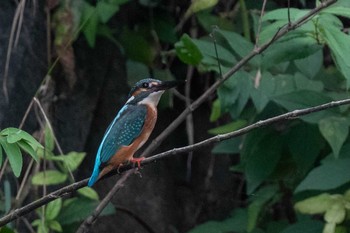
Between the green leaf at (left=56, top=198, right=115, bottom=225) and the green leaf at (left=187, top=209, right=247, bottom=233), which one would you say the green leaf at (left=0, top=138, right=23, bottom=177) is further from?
the green leaf at (left=187, top=209, right=247, bottom=233)

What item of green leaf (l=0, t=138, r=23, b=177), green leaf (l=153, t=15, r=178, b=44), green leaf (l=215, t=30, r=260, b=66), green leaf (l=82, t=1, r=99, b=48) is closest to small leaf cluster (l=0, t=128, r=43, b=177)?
green leaf (l=0, t=138, r=23, b=177)

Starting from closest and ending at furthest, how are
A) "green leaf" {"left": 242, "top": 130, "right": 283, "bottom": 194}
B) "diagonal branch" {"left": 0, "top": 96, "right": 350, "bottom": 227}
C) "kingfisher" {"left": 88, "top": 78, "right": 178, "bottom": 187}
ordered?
1. "diagonal branch" {"left": 0, "top": 96, "right": 350, "bottom": 227}
2. "kingfisher" {"left": 88, "top": 78, "right": 178, "bottom": 187}
3. "green leaf" {"left": 242, "top": 130, "right": 283, "bottom": 194}

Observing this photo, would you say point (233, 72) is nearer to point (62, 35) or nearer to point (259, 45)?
point (259, 45)

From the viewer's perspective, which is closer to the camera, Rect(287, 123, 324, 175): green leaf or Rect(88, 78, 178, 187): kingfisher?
Rect(88, 78, 178, 187): kingfisher

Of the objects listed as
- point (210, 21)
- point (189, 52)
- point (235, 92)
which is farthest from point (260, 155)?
point (210, 21)

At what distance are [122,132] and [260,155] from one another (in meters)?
0.85

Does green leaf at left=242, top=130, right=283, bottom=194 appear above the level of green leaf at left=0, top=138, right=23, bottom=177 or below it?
below

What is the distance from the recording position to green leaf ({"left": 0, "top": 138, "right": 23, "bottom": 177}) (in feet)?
7.34

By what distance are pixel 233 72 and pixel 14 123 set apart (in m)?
1.18

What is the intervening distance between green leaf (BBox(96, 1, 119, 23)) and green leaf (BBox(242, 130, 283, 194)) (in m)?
0.88

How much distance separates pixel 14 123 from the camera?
154 inches

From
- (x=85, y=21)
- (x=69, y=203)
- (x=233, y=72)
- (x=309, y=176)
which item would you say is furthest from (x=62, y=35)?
(x=309, y=176)

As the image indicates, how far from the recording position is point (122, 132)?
2924 mm

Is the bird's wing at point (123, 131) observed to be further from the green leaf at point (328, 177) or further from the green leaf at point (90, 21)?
the green leaf at point (90, 21)
